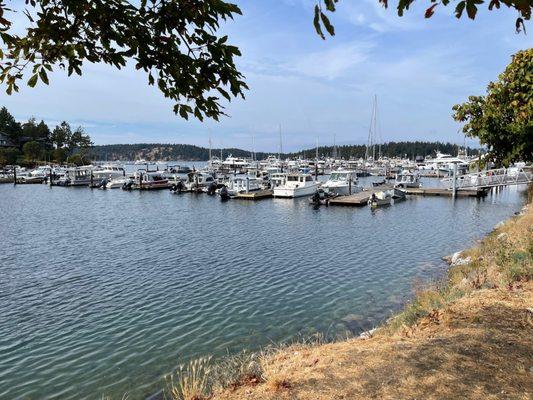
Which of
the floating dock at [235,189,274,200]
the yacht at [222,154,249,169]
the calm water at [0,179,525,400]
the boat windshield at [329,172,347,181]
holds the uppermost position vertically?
the yacht at [222,154,249,169]

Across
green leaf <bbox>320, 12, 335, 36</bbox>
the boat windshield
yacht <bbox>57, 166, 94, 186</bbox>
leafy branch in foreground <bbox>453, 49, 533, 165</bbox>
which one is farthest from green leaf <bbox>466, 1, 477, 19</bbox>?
yacht <bbox>57, 166, 94, 186</bbox>

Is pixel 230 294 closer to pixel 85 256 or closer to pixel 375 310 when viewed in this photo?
pixel 375 310

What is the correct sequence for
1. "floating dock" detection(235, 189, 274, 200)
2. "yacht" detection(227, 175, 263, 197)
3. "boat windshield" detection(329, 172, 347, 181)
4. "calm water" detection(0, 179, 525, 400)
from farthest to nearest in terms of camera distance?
"boat windshield" detection(329, 172, 347, 181), "yacht" detection(227, 175, 263, 197), "floating dock" detection(235, 189, 274, 200), "calm water" detection(0, 179, 525, 400)

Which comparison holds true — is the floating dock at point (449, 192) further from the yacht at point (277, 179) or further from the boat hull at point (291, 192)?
the yacht at point (277, 179)

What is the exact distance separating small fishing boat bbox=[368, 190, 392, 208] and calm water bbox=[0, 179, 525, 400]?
7.74m

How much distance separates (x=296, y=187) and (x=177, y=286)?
40497mm

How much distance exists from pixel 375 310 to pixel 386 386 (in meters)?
8.81

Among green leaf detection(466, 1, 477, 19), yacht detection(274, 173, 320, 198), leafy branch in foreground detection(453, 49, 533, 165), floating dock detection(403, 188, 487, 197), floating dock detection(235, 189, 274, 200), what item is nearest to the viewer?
green leaf detection(466, 1, 477, 19)

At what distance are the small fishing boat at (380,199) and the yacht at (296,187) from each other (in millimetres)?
11333

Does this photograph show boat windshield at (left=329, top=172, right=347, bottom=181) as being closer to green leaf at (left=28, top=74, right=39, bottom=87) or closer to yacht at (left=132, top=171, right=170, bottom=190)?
yacht at (left=132, top=171, right=170, bottom=190)

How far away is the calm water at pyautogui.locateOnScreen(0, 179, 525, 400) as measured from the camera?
1105 cm

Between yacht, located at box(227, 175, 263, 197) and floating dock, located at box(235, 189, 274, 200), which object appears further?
yacht, located at box(227, 175, 263, 197)

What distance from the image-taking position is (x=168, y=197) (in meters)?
61.1

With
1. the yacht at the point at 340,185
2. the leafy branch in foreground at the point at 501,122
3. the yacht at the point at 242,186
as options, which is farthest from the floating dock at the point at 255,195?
the leafy branch in foreground at the point at 501,122
